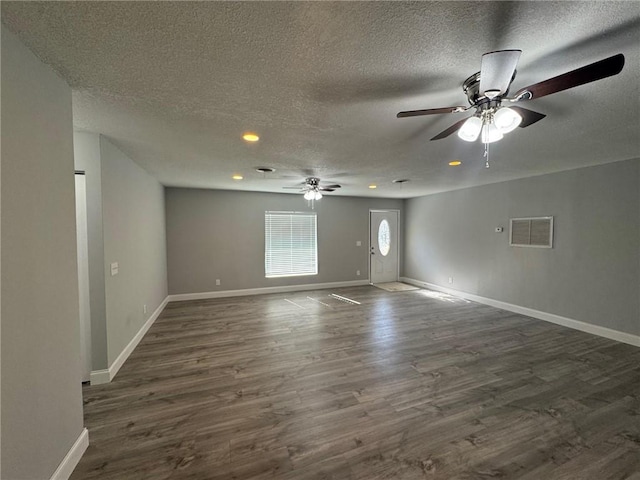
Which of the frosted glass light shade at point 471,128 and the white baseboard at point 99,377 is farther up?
the frosted glass light shade at point 471,128

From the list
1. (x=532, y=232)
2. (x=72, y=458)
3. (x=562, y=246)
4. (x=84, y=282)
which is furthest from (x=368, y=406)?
(x=532, y=232)

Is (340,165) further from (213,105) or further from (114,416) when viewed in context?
(114,416)

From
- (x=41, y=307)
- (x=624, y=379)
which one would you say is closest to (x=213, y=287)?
(x=41, y=307)

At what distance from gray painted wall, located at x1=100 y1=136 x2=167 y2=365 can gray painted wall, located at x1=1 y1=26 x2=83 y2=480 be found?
40.4 inches

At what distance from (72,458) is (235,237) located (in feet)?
14.9

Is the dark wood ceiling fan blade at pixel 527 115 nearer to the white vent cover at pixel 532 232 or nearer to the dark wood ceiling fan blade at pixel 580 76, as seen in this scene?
the dark wood ceiling fan blade at pixel 580 76

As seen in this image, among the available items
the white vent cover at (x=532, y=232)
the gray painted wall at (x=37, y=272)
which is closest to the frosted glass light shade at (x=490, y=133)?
the gray painted wall at (x=37, y=272)

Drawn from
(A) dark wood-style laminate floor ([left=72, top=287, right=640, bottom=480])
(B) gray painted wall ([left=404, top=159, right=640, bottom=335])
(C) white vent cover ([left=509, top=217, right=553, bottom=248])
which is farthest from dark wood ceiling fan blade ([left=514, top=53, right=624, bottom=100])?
(C) white vent cover ([left=509, top=217, right=553, bottom=248])

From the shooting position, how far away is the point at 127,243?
10.2 feet

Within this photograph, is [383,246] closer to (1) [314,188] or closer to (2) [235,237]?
(1) [314,188]

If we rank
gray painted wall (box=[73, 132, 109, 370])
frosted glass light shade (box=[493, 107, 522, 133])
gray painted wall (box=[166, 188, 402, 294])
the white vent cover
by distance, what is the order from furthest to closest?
gray painted wall (box=[166, 188, 402, 294]) → the white vent cover → gray painted wall (box=[73, 132, 109, 370]) → frosted glass light shade (box=[493, 107, 522, 133])

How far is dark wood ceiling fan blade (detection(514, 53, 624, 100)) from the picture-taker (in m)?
1.05

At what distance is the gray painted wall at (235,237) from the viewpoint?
5.53 meters

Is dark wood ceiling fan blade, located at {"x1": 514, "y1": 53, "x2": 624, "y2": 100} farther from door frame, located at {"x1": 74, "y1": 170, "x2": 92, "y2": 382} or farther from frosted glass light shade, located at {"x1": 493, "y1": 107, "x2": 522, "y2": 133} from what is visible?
door frame, located at {"x1": 74, "y1": 170, "x2": 92, "y2": 382}
